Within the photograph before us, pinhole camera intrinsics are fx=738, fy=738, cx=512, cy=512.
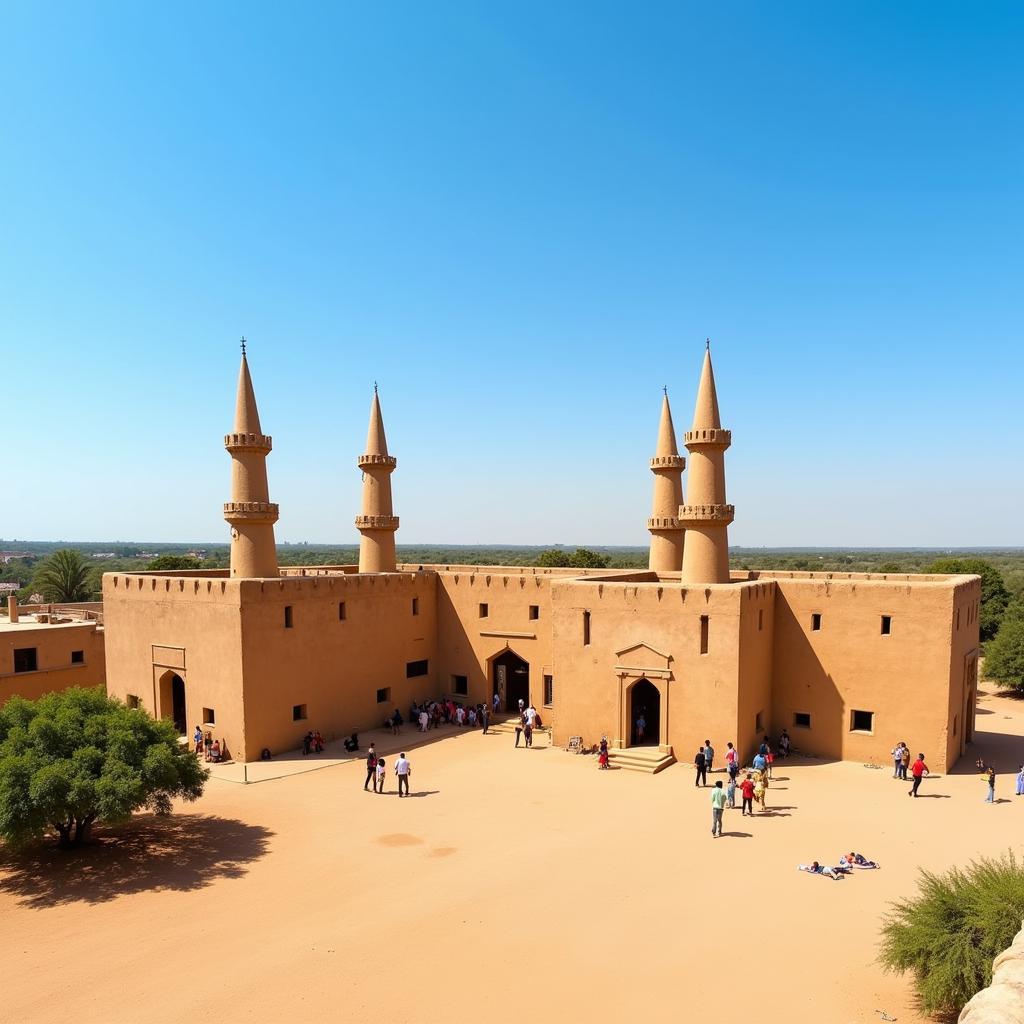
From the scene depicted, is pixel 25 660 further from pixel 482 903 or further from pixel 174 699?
pixel 482 903

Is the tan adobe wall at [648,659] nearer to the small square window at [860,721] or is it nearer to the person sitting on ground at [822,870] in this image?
the small square window at [860,721]

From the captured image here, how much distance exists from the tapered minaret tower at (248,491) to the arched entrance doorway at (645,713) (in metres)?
12.9

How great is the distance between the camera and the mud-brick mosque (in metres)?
21.8

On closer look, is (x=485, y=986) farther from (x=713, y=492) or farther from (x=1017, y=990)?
(x=713, y=492)

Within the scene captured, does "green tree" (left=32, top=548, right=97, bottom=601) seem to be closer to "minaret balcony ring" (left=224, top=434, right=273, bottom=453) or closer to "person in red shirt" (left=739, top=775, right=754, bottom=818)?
"minaret balcony ring" (left=224, top=434, right=273, bottom=453)

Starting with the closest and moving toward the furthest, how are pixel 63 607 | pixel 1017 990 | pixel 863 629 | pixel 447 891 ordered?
pixel 1017 990 < pixel 447 891 < pixel 863 629 < pixel 63 607

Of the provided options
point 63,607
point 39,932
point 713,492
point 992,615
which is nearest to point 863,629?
point 713,492

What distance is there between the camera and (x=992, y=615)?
45938 millimetres

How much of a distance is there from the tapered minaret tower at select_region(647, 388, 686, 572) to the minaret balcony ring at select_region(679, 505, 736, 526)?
22.1 ft

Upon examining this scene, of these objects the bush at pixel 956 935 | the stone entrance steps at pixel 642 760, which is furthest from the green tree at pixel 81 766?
the bush at pixel 956 935

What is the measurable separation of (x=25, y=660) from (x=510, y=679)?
20.4 meters

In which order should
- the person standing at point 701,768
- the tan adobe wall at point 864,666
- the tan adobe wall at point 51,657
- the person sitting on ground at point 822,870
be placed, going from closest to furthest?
the person sitting on ground at point 822,870 → the person standing at point 701,768 → the tan adobe wall at point 864,666 → the tan adobe wall at point 51,657

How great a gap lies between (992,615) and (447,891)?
44648 millimetres

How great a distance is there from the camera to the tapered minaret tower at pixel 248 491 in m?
24.5
